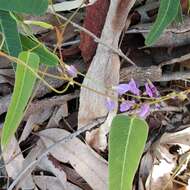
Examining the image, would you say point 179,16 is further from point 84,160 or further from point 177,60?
point 84,160

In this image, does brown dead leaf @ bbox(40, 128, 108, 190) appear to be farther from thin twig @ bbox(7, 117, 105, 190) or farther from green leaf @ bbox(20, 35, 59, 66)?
green leaf @ bbox(20, 35, 59, 66)

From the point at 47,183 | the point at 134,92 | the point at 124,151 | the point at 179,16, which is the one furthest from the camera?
the point at 47,183

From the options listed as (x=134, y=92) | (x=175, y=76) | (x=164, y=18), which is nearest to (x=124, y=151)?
(x=134, y=92)

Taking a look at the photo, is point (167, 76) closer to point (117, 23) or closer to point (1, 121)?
point (117, 23)

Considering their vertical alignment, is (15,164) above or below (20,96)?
below

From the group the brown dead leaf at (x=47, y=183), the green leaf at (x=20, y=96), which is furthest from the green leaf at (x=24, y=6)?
the brown dead leaf at (x=47, y=183)

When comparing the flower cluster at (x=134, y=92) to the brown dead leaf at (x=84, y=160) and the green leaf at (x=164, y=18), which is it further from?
the brown dead leaf at (x=84, y=160)

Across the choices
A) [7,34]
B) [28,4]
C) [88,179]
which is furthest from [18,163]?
[28,4]
